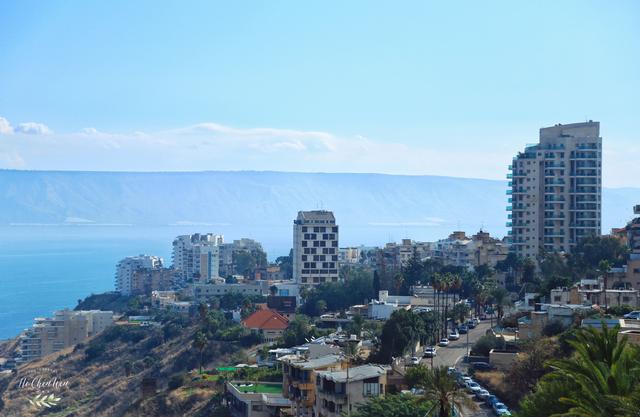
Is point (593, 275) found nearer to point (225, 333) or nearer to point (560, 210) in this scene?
point (560, 210)

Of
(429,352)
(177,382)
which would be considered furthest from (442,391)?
(177,382)

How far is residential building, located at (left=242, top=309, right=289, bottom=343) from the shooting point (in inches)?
2932

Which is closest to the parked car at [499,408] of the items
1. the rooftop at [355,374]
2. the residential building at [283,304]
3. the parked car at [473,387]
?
the parked car at [473,387]

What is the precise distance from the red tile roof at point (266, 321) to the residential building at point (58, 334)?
32596mm

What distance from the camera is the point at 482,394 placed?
39.2 meters

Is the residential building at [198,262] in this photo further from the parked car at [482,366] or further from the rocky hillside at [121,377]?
the parked car at [482,366]

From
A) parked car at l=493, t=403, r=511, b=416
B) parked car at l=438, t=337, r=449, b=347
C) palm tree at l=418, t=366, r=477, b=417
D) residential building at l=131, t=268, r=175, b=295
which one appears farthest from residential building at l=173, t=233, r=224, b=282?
palm tree at l=418, t=366, r=477, b=417

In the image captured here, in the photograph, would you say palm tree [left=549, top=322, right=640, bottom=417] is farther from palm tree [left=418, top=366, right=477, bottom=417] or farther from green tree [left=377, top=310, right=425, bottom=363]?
→ green tree [left=377, top=310, right=425, bottom=363]

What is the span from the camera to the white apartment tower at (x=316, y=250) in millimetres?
96438

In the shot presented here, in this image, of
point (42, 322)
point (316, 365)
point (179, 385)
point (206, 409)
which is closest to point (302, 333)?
point (179, 385)

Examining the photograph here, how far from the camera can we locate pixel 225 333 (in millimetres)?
75688

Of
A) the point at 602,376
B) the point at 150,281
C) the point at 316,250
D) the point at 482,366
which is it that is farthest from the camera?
the point at 150,281

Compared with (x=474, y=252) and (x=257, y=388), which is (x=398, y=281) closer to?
(x=474, y=252)

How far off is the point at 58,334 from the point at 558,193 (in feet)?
168
